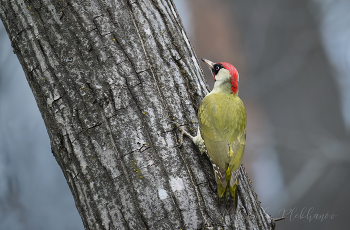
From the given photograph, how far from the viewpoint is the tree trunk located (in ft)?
3.97

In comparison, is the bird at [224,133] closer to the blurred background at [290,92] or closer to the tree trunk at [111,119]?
the tree trunk at [111,119]

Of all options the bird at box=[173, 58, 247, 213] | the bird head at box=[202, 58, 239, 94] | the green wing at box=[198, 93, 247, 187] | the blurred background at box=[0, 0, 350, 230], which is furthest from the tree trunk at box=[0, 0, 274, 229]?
the blurred background at box=[0, 0, 350, 230]

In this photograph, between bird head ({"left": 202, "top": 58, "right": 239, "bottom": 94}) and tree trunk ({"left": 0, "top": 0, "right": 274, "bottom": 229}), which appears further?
bird head ({"left": 202, "top": 58, "right": 239, "bottom": 94})

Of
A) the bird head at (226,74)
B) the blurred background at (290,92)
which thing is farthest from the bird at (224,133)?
the blurred background at (290,92)

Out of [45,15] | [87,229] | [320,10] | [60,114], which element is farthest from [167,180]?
[320,10]

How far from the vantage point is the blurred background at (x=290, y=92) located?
4.04m

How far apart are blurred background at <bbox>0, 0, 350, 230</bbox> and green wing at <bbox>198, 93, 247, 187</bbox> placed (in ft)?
8.23

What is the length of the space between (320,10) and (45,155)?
14.0 ft

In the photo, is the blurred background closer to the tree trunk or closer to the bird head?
the bird head

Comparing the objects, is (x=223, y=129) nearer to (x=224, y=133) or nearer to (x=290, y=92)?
(x=224, y=133)

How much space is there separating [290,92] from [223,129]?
3078 mm

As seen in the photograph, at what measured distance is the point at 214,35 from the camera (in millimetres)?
4375

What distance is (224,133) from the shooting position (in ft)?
5.70

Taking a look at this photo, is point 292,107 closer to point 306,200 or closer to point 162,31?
point 306,200
